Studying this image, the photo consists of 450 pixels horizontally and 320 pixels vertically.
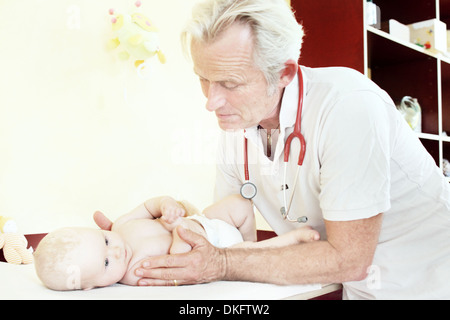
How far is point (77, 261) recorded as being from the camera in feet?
3.43

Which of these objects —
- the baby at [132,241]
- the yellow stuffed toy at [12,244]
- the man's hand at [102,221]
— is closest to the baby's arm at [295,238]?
the baby at [132,241]

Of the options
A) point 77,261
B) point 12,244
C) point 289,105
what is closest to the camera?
point 77,261

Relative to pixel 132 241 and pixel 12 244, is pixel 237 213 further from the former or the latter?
pixel 12 244

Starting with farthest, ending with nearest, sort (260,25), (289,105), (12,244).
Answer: (12,244), (289,105), (260,25)

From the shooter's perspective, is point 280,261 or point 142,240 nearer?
point 280,261

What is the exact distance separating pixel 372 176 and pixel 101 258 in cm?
68

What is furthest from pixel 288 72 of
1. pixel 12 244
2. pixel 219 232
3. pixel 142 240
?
pixel 12 244

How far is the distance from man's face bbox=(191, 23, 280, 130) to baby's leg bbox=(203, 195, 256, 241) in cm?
32

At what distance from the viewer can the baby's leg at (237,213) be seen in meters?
1.49

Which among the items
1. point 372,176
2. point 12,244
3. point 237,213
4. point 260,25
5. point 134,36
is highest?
point 134,36

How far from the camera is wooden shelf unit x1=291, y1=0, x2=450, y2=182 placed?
2.29 metres
